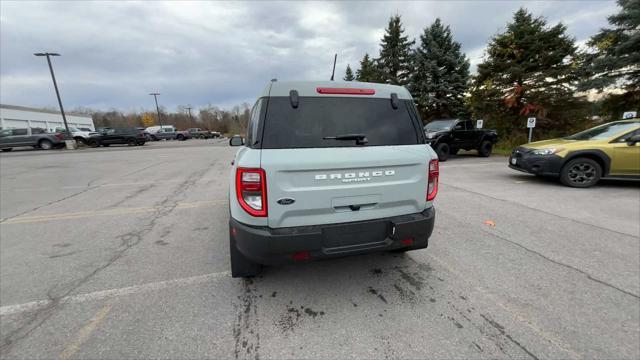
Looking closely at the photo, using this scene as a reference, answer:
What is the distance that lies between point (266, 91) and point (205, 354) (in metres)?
2.14

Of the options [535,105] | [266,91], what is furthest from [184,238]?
[535,105]

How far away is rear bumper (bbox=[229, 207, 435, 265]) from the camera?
1.99m

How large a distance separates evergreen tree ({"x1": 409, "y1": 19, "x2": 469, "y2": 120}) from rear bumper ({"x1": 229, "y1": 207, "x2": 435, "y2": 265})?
72.5 ft

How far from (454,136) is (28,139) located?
3113cm

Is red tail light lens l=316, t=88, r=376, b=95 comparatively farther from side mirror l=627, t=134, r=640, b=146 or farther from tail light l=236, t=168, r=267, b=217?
side mirror l=627, t=134, r=640, b=146

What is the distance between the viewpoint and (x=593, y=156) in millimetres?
6078

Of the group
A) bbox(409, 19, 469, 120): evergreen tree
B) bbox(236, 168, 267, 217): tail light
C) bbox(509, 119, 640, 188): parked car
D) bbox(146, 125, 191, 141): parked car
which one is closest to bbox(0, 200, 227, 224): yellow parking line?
bbox(236, 168, 267, 217): tail light

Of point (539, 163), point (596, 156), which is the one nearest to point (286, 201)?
point (539, 163)

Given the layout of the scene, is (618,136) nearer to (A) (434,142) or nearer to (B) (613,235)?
(B) (613,235)

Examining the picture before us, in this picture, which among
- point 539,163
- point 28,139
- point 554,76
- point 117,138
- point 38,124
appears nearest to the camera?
point 539,163

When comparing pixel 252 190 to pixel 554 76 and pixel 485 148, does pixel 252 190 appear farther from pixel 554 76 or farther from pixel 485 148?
pixel 554 76

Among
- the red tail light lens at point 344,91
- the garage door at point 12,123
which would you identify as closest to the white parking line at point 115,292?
the red tail light lens at point 344,91

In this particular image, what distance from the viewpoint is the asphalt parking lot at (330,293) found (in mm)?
1889

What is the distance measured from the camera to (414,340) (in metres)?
1.92
